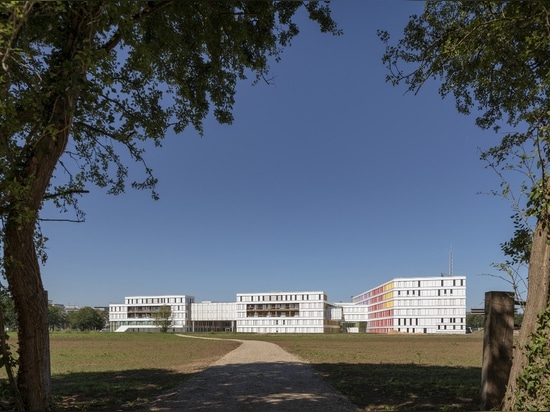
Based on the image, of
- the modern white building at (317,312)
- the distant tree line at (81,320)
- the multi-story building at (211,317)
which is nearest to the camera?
the modern white building at (317,312)

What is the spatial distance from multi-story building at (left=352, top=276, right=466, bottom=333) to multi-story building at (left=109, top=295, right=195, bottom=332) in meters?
62.2

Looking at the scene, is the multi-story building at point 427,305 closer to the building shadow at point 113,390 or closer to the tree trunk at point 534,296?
the building shadow at point 113,390

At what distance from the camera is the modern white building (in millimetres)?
99625

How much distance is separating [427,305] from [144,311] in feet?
280

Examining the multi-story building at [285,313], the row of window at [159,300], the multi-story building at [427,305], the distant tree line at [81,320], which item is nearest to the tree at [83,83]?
the multi-story building at [427,305]

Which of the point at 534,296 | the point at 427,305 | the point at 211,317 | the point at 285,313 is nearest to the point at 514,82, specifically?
the point at 534,296

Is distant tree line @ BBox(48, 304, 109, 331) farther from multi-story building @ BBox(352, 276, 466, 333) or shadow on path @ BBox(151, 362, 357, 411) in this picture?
shadow on path @ BBox(151, 362, 357, 411)

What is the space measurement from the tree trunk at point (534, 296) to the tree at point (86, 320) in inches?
5371

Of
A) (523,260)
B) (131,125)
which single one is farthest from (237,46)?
(523,260)

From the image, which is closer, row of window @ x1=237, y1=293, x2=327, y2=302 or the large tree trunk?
the large tree trunk

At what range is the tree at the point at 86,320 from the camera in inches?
4828

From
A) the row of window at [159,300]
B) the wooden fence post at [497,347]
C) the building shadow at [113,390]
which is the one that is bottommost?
the row of window at [159,300]

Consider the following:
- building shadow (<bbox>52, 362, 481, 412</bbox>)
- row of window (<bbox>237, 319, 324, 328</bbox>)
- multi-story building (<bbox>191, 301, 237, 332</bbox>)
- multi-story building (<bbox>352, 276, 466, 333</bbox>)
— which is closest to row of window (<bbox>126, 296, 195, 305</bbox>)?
multi-story building (<bbox>191, 301, 237, 332</bbox>)

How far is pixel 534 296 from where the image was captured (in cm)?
480
